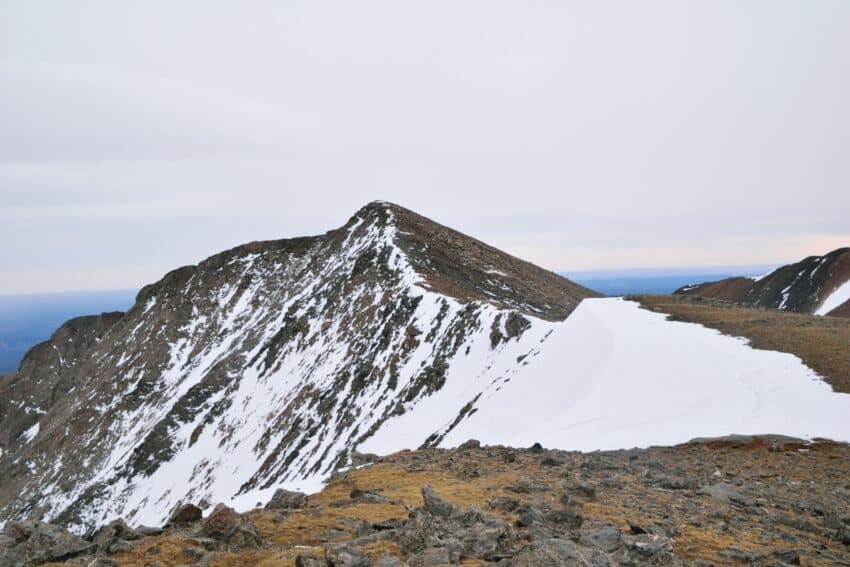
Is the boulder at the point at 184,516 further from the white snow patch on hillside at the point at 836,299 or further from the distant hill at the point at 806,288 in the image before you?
the white snow patch on hillside at the point at 836,299

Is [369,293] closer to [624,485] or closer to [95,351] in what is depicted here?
[624,485]

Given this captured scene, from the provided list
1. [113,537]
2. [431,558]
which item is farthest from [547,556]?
[113,537]

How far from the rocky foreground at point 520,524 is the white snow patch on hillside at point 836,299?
86.6 metres

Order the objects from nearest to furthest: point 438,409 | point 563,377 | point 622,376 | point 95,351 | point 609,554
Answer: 1. point 609,554
2. point 622,376
3. point 563,377
4. point 438,409
5. point 95,351

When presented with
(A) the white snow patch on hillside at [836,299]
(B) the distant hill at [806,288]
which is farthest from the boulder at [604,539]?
(A) the white snow patch on hillside at [836,299]

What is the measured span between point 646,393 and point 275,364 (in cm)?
5876

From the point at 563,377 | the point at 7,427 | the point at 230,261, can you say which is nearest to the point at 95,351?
the point at 7,427

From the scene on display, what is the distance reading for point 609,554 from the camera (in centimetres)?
743

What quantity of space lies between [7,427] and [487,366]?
429 feet

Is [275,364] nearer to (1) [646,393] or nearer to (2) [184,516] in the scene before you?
(1) [646,393]

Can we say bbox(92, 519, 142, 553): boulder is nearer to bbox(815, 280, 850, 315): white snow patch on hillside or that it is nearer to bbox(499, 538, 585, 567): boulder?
bbox(499, 538, 585, 567): boulder

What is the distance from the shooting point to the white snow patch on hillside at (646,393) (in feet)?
60.4

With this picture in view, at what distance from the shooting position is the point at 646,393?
2208 cm

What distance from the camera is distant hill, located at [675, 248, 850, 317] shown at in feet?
283
